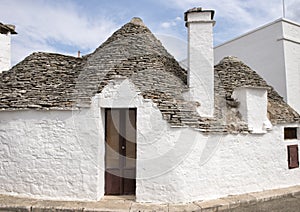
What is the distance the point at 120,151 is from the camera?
7.13 m

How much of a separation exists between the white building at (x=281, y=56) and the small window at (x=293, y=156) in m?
4.05

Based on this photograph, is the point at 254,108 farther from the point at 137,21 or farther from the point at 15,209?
the point at 15,209

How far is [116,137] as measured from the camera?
7156mm

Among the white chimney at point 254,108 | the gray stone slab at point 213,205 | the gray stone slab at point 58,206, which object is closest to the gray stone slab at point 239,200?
the gray stone slab at point 213,205

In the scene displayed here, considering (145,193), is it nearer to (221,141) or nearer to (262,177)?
(221,141)

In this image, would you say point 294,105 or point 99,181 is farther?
point 294,105

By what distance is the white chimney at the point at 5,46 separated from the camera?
10.5 m

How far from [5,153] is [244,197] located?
651 cm

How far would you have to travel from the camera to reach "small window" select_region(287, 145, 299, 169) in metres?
8.09

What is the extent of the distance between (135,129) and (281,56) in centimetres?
851

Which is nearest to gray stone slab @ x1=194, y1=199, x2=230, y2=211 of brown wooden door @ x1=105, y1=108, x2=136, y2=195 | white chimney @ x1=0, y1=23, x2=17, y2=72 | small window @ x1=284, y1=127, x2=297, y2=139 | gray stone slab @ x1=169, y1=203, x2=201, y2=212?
gray stone slab @ x1=169, y1=203, x2=201, y2=212

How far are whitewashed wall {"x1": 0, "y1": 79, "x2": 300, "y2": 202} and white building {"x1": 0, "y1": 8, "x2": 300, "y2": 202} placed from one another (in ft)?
0.08

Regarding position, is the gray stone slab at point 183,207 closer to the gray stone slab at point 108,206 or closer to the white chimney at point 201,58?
the gray stone slab at point 108,206

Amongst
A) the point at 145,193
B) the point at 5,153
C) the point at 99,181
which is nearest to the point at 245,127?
the point at 145,193
